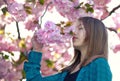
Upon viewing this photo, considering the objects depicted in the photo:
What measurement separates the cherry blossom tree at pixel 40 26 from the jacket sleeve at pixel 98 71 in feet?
1.64

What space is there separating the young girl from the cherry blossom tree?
0.28 meters

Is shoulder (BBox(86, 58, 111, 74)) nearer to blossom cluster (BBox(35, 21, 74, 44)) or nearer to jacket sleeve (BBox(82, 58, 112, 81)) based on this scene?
jacket sleeve (BBox(82, 58, 112, 81))

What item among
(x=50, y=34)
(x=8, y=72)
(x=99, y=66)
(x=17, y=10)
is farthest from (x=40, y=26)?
(x=99, y=66)

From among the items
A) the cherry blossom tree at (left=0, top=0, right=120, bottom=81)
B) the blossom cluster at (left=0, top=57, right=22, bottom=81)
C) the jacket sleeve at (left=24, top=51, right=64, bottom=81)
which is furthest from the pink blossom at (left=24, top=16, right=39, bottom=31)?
the jacket sleeve at (left=24, top=51, right=64, bottom=81)

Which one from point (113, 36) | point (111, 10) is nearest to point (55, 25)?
point (111, 10)

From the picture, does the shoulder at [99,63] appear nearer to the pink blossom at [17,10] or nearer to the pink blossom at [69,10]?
the pink blossom at [69,10]

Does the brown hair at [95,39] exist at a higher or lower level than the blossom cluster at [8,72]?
higher

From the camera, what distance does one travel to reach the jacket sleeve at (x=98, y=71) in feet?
10.3

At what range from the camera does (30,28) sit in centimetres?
505

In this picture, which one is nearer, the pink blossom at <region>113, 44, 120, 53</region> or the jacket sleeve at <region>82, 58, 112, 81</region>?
the jacket sleeve at <region>82, 58, 112, 81</region>

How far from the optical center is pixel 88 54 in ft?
10.8

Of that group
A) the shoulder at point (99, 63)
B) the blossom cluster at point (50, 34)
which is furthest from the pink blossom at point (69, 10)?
the shoulder at point (99, 63)

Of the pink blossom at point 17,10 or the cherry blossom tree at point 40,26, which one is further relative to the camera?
the pink blossom at point 17,10

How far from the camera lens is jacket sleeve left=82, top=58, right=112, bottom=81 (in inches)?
123
